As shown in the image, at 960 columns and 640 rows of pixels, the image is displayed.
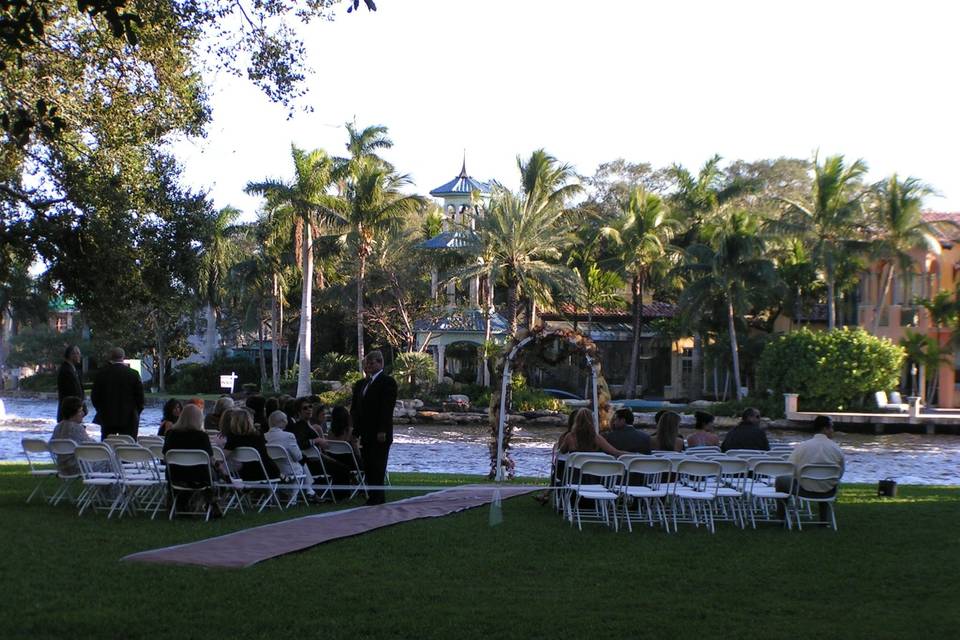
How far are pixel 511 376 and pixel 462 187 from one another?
3819cm

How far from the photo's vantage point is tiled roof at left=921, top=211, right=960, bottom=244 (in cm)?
4716

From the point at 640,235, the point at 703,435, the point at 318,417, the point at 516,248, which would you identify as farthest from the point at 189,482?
the point at 640,235

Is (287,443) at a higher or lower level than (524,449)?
higher

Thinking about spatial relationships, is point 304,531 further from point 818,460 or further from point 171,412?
point 818,460

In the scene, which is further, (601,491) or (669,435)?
(669,435)

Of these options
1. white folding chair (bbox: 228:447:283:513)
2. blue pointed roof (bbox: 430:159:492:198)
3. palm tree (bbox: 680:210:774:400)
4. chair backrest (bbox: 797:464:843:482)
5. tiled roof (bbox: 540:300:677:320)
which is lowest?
white folding chair (bbox: 228:447:283:513)

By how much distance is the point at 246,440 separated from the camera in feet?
39.7

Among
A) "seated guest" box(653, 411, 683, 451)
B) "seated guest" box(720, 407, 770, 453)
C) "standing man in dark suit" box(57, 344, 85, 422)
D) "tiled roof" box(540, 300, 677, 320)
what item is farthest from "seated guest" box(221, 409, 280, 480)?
"tiled roof" box(540, 300, 677, 320)

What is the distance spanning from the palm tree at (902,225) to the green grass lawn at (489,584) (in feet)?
124

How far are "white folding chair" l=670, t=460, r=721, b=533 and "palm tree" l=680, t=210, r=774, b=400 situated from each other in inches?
1357

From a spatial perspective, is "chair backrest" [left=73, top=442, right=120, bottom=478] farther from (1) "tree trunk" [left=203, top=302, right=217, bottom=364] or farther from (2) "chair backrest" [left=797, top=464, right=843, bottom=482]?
(1) "tree trunk" [left=203, top=302, right=217, bottom=364]

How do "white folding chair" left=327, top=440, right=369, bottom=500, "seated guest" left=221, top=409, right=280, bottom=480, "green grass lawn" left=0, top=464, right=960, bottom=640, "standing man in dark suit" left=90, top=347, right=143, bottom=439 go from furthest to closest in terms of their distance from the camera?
"standing man in dark suit" left=90, top=347, right=143, bottom=439, "white folding chair" left=327, top=440, right=369, bottom=500, "seated guest" left=221, top=409, right=280, bottom=480, "green grass lawn" left=0, top=464, right=960, bottom=640

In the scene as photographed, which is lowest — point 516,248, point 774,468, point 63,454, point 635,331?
point 63,454

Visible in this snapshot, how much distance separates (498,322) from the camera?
161ft
